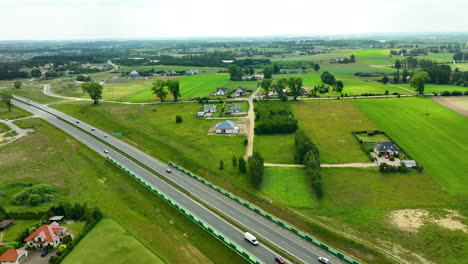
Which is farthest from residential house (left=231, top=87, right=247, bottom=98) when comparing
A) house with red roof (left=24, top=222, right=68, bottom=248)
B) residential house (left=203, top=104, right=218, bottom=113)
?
house with red roof (left=24, top=222, right=68, bottom=248)

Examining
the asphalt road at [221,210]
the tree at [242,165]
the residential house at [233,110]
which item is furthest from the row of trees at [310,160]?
the residential house at [233,110]

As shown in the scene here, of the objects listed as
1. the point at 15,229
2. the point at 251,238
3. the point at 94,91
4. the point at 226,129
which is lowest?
the point at 15,229

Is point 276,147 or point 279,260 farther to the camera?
point 276,147

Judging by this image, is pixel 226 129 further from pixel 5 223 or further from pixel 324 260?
pixel 5 223

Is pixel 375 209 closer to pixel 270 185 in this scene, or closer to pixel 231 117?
pixel 270 185

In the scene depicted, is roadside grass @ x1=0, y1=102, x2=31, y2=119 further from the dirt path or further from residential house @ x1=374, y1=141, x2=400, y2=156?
the dirt path

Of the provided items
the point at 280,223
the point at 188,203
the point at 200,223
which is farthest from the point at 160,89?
the point at 280,223
